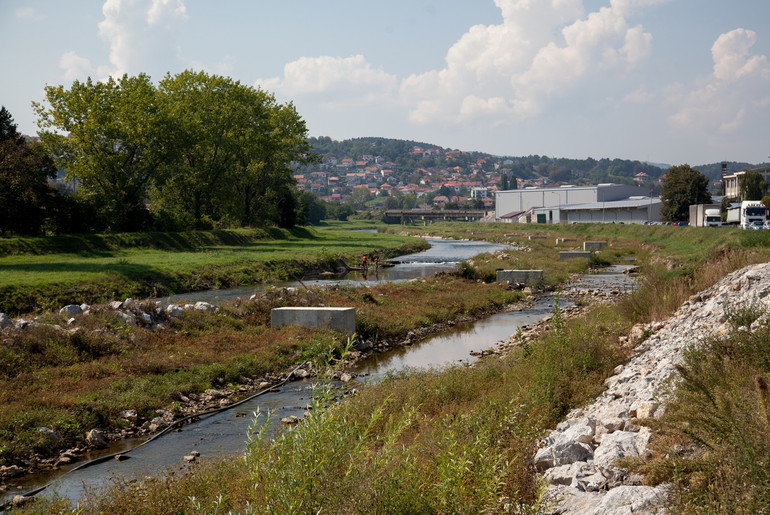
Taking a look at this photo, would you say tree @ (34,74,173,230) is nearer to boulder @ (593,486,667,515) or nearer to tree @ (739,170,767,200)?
boulder @ (593,486,667,515)

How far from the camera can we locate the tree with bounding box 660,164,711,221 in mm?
89188

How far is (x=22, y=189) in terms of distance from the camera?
44.7 m

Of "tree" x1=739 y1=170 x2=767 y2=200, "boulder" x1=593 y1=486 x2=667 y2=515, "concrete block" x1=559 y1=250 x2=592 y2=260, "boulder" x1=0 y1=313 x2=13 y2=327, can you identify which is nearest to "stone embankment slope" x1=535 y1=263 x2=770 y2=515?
"boulder" x1=593 y1=486 x2=667 y2=515

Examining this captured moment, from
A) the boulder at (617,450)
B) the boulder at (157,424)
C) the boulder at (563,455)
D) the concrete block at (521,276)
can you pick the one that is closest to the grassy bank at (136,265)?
the concrete block at (521,276)

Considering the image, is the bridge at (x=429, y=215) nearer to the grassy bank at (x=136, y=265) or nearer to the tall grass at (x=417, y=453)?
the grassy bank at (x=136, y=265)

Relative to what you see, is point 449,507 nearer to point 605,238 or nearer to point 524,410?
point 524,410

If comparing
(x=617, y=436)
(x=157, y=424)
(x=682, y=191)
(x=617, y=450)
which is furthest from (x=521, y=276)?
(x=682, y=191)

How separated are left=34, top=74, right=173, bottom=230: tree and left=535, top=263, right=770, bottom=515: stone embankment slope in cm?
4616

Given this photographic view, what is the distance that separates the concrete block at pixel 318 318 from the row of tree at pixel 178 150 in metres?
33.5

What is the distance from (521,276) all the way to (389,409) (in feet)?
94.8

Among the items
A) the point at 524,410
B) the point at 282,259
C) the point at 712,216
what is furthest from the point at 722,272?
the point at 712,216

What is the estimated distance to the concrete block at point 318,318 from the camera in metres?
23.0

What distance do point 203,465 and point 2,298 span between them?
793 inches

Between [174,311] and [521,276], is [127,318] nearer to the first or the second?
[174,311]
